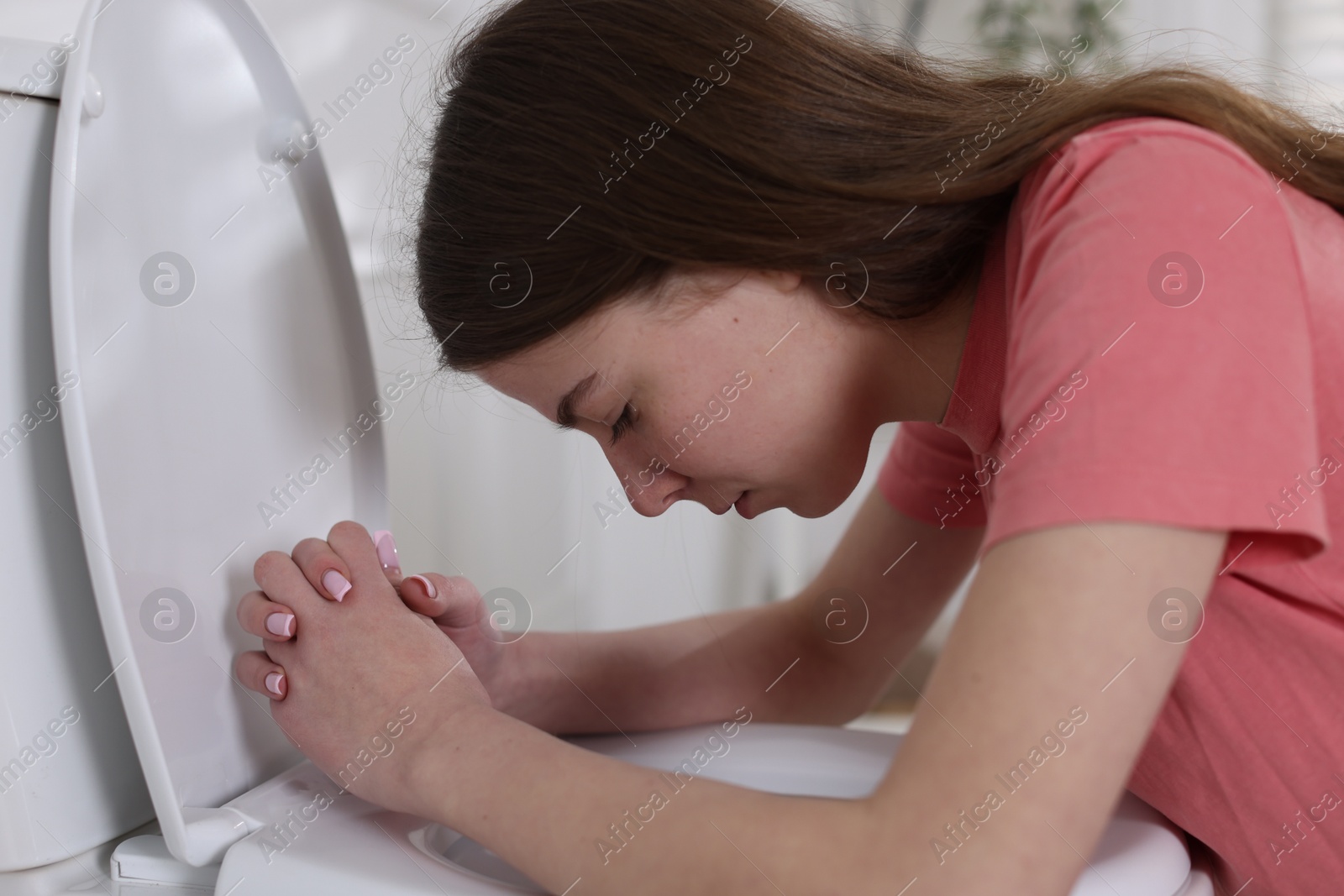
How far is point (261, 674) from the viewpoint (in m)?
0.55

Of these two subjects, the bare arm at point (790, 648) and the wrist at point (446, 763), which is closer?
the wrist at point (446, 763)

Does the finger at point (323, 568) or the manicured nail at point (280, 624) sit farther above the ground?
the finger at point (323, 568)

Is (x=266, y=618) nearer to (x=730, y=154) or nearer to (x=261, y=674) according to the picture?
(x=261, y=674)

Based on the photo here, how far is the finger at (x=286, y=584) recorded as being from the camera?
0.54 meters

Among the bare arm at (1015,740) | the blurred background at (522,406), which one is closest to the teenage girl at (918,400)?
the bare arm at (1015,740)

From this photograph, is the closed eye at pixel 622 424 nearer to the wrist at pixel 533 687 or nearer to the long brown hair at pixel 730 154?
the long brown hair at pixel 730 154

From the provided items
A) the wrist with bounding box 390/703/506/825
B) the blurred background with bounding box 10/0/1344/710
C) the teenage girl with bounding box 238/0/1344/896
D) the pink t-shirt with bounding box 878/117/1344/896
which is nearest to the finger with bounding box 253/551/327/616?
the teenage girl with bounding box 238/0/1344/896

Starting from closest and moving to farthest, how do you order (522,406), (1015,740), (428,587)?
(1015,740) → (428,587) → (522,406)

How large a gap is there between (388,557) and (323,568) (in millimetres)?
66

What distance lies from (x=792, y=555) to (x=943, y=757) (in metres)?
1.12

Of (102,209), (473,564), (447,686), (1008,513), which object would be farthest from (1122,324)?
(473,564)

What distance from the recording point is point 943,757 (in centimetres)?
37

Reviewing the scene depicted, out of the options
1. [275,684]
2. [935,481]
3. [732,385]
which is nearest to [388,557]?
[275,684]

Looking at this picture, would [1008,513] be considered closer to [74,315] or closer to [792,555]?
[74,315]
